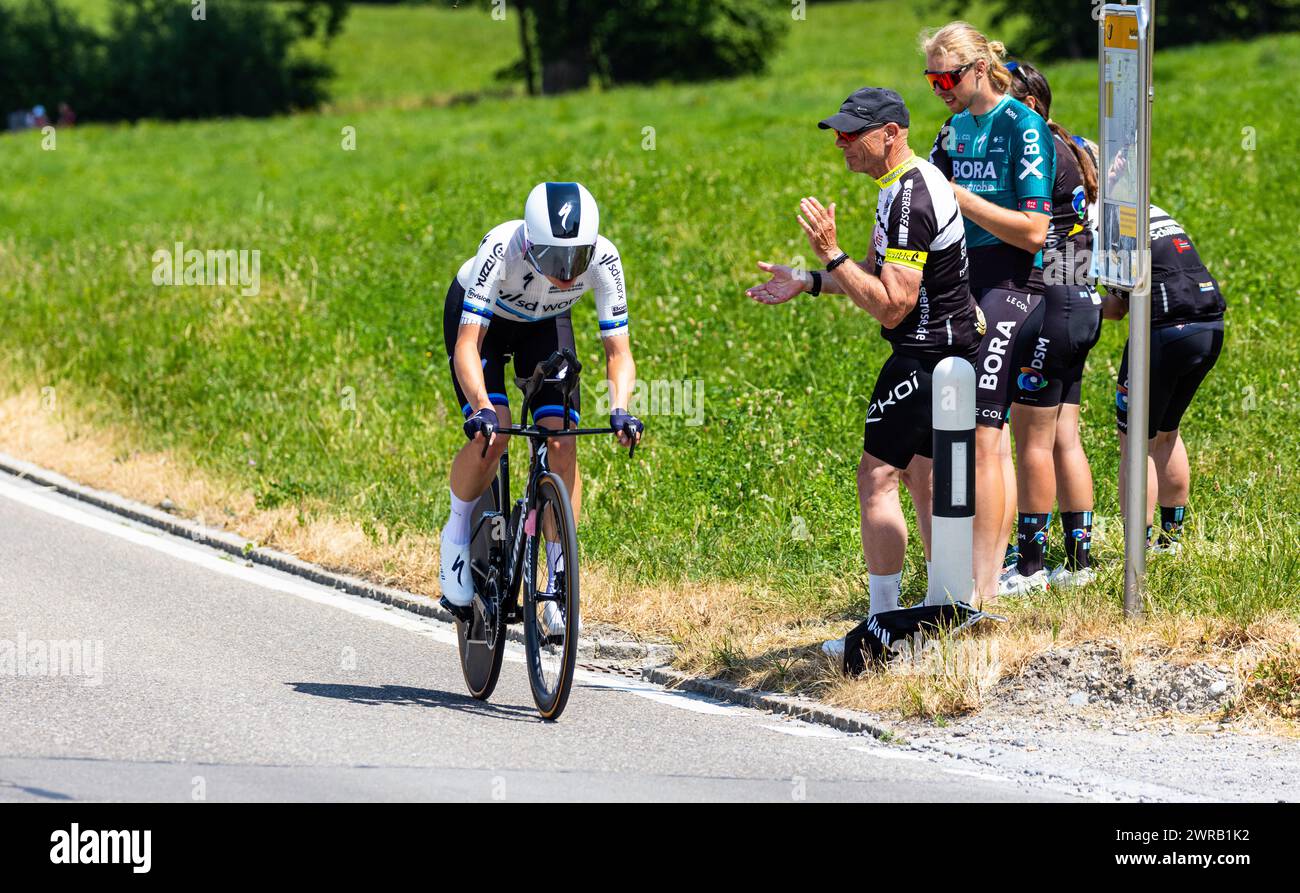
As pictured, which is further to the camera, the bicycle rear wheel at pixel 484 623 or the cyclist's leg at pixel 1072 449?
the cyclist's leg at pixel 1072 449

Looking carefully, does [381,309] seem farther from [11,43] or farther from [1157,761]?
[11,43]

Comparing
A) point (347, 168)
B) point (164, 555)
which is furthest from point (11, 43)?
point (164, 555)

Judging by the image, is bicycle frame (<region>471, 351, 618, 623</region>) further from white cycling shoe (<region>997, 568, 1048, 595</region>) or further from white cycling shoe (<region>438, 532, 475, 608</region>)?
white cycling shoe (<region>997, 568, 1048, 595</region>)

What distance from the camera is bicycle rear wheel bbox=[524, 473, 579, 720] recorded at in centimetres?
662

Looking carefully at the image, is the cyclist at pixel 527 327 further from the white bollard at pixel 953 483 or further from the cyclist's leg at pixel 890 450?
the white bollard at pixel 953 483

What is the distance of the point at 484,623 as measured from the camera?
7230mm

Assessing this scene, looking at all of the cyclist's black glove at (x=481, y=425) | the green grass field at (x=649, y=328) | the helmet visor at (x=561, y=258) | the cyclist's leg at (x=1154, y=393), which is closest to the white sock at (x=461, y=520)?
the cyclist's black glove at (x=481, y=425)

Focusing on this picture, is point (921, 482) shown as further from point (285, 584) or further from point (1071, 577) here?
point (285, 584)

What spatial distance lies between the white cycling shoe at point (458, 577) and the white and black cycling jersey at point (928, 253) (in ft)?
6.71

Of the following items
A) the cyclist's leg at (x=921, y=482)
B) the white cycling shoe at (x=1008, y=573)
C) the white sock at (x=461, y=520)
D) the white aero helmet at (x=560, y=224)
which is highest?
the white aero helmet at (x=560, y=224)

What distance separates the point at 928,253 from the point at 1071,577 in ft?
6.42

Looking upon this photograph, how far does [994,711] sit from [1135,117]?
2493mm

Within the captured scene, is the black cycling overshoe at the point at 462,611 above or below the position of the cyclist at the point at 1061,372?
below

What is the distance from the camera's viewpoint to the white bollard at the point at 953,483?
6812 mm
